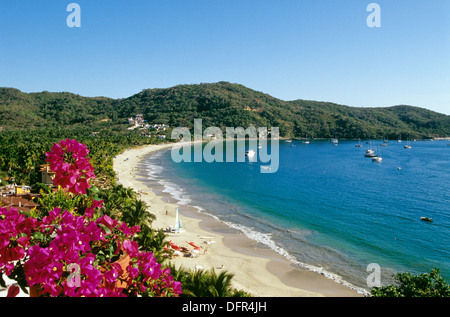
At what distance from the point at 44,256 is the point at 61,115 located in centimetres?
15797

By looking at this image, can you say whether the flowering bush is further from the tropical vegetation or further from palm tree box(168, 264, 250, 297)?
the tropical vegetation

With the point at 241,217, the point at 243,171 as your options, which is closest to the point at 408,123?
the point at 243,171

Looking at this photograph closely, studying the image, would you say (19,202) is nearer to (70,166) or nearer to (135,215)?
(135,215)

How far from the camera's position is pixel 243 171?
202 feet

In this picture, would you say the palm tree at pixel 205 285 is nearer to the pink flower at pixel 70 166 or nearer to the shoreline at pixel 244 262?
the shoreline at pixel 244 262

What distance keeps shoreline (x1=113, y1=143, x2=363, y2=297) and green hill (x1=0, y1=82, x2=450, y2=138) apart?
124 metres

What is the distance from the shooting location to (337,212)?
3178 cm

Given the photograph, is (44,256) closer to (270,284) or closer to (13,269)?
(13,269)

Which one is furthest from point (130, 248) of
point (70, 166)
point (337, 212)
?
point (337, 212)

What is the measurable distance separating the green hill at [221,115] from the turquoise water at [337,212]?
9982 centimetres

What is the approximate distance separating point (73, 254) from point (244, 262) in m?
17.5

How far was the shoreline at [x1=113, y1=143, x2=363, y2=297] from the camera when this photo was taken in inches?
618
